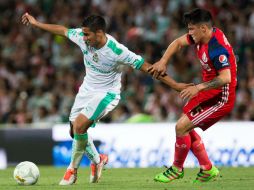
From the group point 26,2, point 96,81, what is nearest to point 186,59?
point 26,2

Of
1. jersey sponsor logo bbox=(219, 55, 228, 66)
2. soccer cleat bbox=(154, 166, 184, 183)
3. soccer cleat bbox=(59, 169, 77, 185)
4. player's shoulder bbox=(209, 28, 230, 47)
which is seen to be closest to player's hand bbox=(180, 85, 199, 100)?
jersey sponsor logo bbox=(219, 55, 228, 66)

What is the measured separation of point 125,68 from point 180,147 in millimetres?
7916

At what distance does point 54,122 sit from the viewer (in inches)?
703

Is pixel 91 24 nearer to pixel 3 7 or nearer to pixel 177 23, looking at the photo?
pixel 177 23

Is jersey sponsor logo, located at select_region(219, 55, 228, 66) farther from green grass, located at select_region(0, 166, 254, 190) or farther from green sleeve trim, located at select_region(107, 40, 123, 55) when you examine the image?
green grass, located at select_region(0, 166, 254, 190)

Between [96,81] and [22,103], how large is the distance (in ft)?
27.2

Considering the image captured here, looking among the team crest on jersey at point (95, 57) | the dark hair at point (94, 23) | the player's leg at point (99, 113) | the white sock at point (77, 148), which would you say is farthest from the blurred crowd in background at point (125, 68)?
the dark hair at point (94, 23)

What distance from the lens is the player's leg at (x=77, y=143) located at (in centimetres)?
1037

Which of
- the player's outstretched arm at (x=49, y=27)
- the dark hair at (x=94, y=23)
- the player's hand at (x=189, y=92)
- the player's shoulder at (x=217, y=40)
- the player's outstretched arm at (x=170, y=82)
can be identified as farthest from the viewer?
the player's outstretched arm at (x=49, y=27)

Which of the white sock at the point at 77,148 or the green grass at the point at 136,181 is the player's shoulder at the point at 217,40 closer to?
the green grass at the point at 136,181

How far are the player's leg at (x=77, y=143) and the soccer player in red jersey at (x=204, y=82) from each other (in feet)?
3.46

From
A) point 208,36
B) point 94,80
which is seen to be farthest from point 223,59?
point 94,80

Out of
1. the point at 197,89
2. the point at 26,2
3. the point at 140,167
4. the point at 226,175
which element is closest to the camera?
the point at 197,89

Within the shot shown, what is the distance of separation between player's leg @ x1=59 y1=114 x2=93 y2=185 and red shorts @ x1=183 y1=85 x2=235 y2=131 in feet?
4.21
